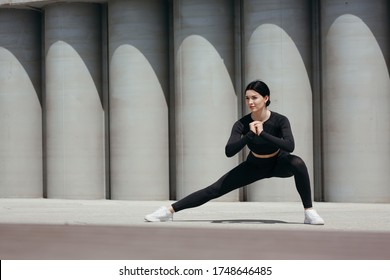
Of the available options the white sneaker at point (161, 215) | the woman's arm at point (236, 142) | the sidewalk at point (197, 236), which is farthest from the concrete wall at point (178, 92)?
the woman's arm at point (236, 142)

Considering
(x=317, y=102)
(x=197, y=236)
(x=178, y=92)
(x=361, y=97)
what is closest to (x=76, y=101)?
(x=178, y=92)

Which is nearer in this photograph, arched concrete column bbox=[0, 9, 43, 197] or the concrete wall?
the concrete wall

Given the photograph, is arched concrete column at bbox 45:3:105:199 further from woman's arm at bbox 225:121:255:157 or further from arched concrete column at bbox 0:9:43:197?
woman's arm at bbox 225:121:255:157

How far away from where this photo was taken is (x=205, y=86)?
1973cm

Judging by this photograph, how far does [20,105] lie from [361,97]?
354 inches

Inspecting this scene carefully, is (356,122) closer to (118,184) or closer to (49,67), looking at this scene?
(118,184)

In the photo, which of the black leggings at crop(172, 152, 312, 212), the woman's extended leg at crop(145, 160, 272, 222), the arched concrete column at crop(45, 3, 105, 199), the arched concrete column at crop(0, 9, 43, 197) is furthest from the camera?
the arched concrete column at crop(0, 9, 43, 197)

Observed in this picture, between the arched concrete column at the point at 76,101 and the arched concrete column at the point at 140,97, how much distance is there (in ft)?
2.88

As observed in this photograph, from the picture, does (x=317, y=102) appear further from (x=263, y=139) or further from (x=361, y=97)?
(x=263, y=139)

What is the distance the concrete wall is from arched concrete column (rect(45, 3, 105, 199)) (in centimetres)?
3

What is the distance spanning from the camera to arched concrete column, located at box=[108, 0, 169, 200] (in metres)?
20.6

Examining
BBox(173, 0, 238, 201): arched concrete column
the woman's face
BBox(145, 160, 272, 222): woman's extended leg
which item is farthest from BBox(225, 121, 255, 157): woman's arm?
BBox(173, 0, 238, 201): arched concrete column

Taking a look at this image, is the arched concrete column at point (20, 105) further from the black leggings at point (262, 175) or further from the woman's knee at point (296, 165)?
the woman's knee at point (296, 165)

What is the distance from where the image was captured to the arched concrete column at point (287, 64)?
19.0 m
